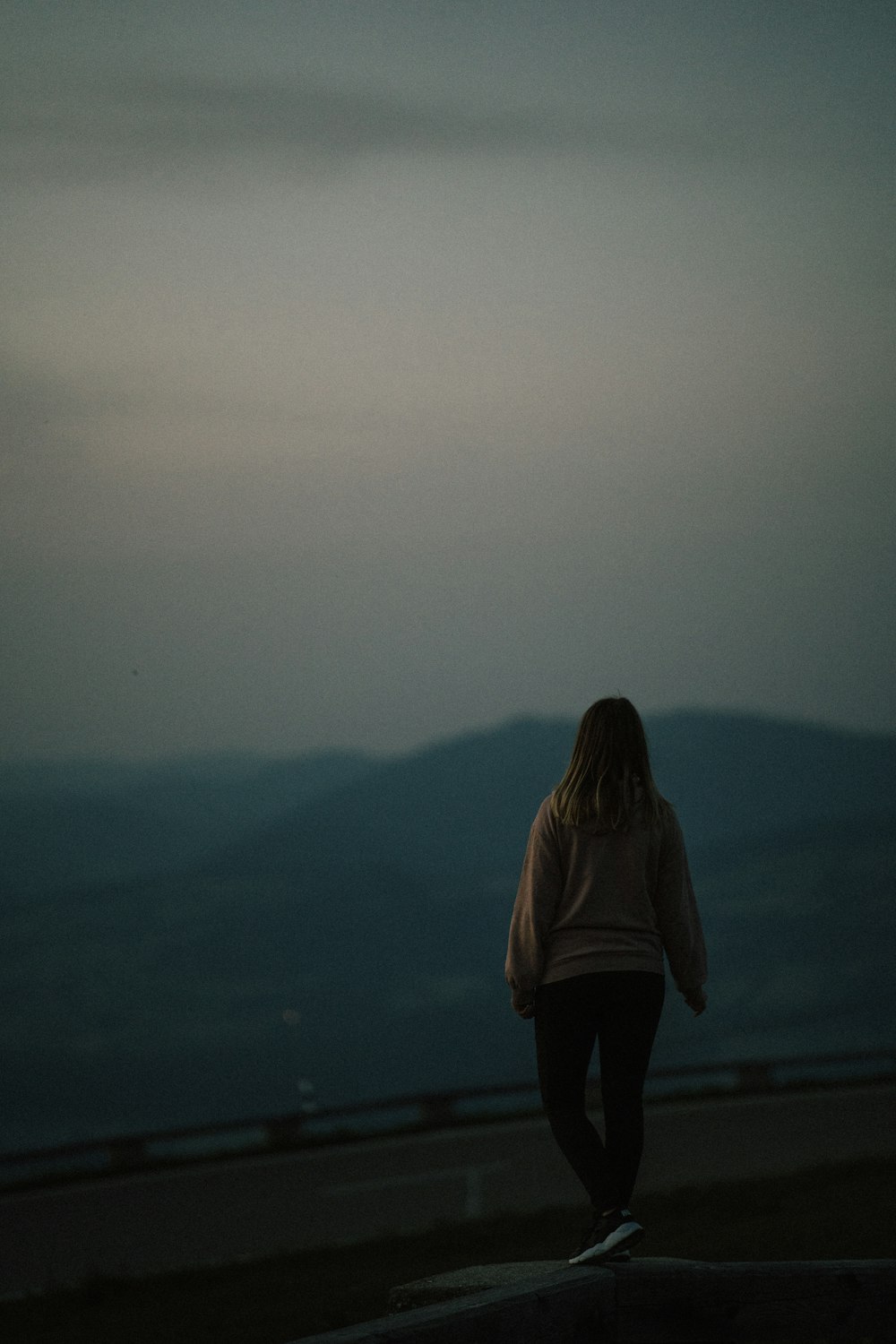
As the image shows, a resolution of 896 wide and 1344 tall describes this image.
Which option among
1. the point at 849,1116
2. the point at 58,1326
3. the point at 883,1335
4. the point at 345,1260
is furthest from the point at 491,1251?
the point at 849,1116

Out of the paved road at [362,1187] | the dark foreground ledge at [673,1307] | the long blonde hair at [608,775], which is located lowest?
the paved road at [362,1187]

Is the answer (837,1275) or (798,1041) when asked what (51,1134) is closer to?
(798,1041)

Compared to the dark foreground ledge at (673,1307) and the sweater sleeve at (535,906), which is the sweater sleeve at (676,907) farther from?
the dark foreground ledge at (673,1307)

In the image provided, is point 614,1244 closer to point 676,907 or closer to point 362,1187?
point 676,907

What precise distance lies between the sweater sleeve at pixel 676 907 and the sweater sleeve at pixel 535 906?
1.02ft

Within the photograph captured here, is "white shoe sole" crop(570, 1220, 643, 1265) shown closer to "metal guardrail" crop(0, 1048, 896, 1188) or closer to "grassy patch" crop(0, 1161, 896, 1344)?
"grassy patch" crop(0, 1161, 896, 1344)

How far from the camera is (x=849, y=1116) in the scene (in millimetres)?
20250

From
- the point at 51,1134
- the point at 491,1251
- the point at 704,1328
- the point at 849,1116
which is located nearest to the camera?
the point at 704,1328

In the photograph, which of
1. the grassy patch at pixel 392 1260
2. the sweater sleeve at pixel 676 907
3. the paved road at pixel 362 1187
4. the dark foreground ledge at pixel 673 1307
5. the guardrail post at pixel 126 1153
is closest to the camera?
the dark foreground ledge at pixel 673 1307

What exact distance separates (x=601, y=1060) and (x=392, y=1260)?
8.26 m

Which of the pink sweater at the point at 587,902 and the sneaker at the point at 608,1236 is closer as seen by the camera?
the sneaker at the point at 608,1236

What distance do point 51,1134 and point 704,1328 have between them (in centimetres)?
20684

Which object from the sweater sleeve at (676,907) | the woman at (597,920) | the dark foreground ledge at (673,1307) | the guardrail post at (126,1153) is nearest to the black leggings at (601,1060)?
the woman at (597,920)

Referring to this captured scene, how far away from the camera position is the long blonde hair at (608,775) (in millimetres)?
4047
